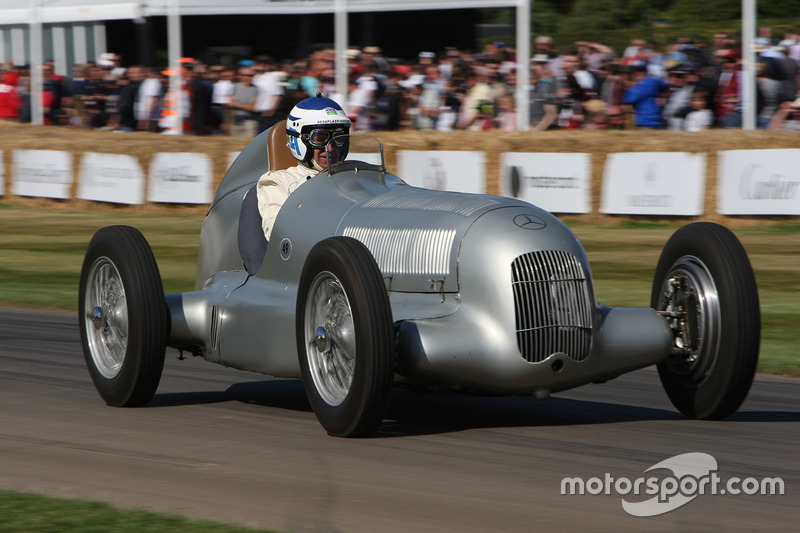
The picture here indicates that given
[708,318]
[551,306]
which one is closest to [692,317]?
[708,318]

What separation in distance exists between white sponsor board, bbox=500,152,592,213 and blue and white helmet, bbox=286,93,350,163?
10.5 m

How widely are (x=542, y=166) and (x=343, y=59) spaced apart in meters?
4.68

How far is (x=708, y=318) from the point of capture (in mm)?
6117

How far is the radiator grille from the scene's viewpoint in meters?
5.73

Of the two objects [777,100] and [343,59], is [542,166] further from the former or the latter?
[343,59]

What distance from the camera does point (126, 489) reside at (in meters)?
5.03

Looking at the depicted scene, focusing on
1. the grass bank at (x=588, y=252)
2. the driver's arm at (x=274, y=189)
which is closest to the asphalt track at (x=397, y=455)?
the driver's arm at (x=274, y=189)

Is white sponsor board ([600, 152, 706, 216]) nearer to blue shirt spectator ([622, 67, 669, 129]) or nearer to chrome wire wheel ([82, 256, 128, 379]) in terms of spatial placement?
blue shirt spectator ([622, 67, 669, 129])

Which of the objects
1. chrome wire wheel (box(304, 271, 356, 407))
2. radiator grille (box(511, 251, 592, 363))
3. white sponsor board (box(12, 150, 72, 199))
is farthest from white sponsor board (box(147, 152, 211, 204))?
radiator grille (box(511, 251, 592, 363))

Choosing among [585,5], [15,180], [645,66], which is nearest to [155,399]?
[645,66]

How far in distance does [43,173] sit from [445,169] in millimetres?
7863

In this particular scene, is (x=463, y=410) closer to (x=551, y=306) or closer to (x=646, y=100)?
(x=551, y=306)

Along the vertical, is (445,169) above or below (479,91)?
below
